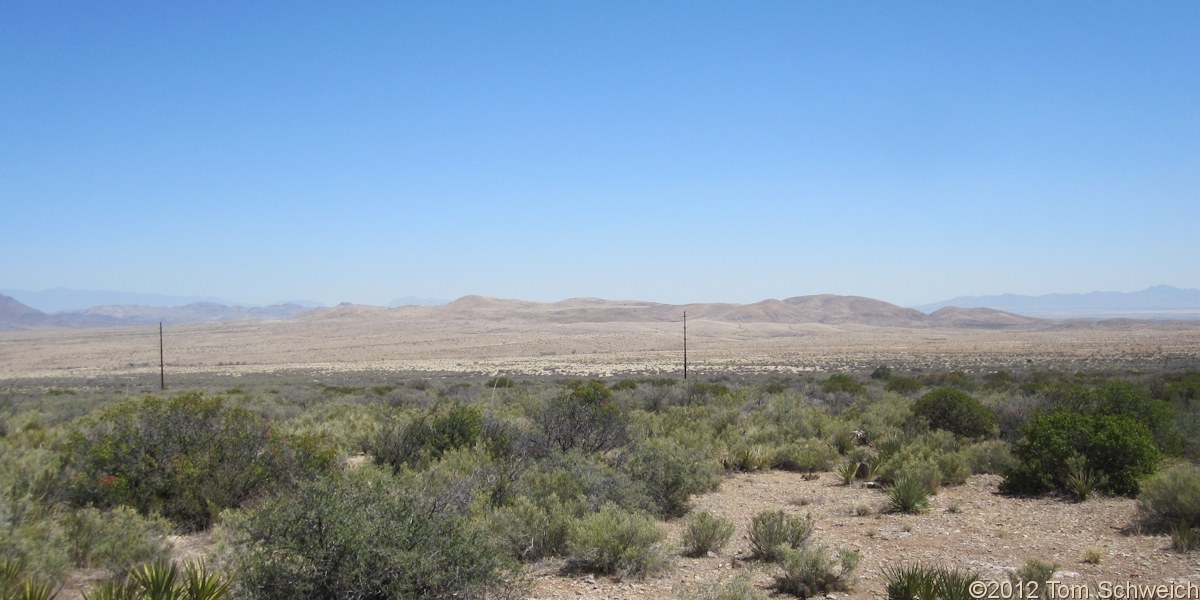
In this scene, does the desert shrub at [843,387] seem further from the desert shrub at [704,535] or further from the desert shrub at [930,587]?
the desert shrub at [930,587]

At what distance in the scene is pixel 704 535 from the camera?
7.92 meters

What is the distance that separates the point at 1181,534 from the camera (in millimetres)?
7484

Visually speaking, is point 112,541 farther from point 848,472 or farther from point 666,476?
point 848,472

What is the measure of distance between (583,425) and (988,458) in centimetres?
686

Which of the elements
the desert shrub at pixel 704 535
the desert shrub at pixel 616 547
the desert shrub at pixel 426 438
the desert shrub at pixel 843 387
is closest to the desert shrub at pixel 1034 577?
the desert shrub at pixel 704 535

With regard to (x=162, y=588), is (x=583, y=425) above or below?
below

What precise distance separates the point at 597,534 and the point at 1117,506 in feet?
22.9

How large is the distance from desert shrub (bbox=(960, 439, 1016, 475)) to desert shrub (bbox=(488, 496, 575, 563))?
24.0 ft

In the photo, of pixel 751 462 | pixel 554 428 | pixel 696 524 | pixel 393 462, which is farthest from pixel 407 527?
pixel 751 462

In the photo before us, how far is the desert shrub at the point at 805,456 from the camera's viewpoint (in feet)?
42.9

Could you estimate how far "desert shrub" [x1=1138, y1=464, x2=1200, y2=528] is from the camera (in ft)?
25.8

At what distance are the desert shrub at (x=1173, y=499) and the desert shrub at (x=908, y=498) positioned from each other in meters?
2.38

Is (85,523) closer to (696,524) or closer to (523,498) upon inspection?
(523,498)
